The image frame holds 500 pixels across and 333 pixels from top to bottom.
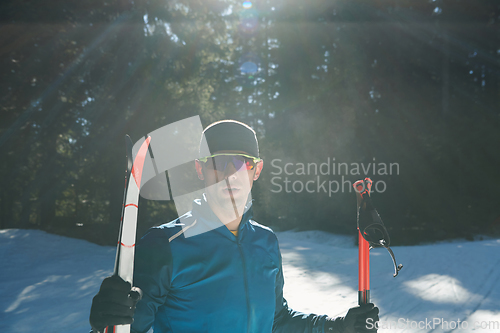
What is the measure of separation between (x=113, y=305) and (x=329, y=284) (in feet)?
22.5

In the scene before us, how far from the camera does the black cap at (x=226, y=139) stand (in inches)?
71.6

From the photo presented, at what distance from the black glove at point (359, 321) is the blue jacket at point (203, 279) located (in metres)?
0.10

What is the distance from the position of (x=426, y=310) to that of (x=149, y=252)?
576 cm

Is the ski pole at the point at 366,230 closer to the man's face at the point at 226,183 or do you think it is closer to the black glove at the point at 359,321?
the black glove at the point at 359,321

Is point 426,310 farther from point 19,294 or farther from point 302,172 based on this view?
point 302,172

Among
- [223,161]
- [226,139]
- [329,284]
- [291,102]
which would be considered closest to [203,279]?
[223,161]

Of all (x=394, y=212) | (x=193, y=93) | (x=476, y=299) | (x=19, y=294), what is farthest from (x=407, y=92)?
(x=19, y=294)

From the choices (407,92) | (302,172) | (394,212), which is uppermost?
(407,92)

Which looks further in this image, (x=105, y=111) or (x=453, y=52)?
(x=453, y=52)

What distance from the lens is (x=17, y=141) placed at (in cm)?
1419

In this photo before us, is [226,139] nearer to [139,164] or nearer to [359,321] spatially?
[139,164]

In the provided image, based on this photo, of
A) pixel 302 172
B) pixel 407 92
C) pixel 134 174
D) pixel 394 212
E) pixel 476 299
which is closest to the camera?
pixel 134 174

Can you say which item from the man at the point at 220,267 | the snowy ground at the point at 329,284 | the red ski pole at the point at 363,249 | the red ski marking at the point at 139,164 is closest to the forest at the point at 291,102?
the snowy ground at the point at 329,284

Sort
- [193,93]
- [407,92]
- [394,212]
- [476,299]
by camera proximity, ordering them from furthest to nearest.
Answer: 1. [407,92]
2. [394,212]
3. [193,93]
4. [476,299]
